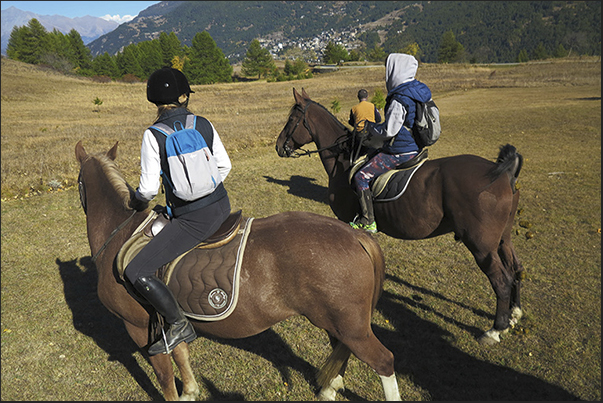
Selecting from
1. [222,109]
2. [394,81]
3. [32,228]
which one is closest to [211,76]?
[222,109]

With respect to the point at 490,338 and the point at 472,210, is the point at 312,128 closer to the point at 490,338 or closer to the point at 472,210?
the point at 472,210

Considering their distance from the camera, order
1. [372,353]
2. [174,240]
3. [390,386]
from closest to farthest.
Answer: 1. [174,240]
2. [372,353]
3. [390,386]

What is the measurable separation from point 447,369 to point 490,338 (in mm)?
898

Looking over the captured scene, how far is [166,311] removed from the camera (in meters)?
3.13

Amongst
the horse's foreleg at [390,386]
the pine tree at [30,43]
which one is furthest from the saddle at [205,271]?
the pine tree at [30,43]

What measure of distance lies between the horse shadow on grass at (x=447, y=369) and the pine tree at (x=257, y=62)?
84.1 m

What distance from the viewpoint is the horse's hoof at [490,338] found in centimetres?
491

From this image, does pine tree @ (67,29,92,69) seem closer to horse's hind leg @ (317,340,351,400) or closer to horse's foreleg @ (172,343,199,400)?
horse's foreleg @ (172,343,199,400)

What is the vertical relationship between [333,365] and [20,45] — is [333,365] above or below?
below

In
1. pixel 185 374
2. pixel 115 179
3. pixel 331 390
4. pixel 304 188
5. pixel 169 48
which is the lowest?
pixel 304 188

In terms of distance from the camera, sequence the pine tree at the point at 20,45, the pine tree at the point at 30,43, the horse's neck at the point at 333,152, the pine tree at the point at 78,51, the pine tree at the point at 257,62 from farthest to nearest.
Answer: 1. the pine tree at the point at 257,62
2. the pine tree at the point at 78,51
3. the pine tree at the point at 30,43
4. the pine tree at the point at 20,45
5. the horse's neck at the point at 333,152

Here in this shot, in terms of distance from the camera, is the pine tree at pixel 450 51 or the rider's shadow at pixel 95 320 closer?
the rider's shadow at pixel 95 320

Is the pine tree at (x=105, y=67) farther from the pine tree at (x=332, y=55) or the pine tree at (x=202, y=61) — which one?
the pine tree at (x=332, y=55)

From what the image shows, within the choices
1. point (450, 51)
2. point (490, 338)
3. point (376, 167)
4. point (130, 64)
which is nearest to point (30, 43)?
point (130, 64)
